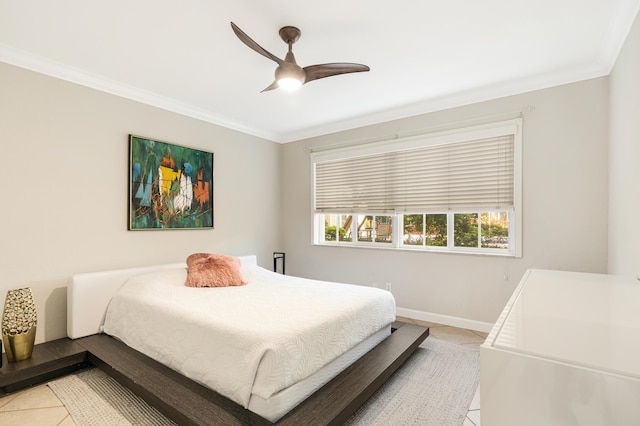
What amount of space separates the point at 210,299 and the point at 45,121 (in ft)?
6.91

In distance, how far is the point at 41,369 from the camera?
2.27 m

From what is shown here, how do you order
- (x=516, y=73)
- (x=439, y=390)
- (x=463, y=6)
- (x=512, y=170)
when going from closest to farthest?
(x=463, y=6)
(x=439, y=390)
(x=516, y=73)
(x=512, y=170)

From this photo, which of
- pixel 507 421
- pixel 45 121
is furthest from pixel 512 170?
pixel 45 121

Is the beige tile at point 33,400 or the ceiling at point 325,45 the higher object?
the ceiling at point 325,45

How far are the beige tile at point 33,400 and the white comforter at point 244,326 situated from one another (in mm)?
532

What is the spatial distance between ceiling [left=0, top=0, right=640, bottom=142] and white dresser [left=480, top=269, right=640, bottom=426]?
6.46 feet

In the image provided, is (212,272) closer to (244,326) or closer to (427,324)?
(244,326)

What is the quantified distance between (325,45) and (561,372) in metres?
2.44

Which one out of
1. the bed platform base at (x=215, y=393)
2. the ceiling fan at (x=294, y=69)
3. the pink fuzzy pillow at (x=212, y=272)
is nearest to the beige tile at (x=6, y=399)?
the bed platform base at (x=215, y=393)

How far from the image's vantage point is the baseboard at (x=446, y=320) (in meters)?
3.35

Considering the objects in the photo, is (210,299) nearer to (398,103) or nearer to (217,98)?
(217,98)

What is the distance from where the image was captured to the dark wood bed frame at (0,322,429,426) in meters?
1.64

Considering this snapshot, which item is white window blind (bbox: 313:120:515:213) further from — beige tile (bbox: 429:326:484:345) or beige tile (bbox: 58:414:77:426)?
beige tile (bbox: 58:414:77:426)

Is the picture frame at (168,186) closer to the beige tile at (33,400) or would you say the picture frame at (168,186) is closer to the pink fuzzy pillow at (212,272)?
the pink fuzzy pillow at (212,272)
